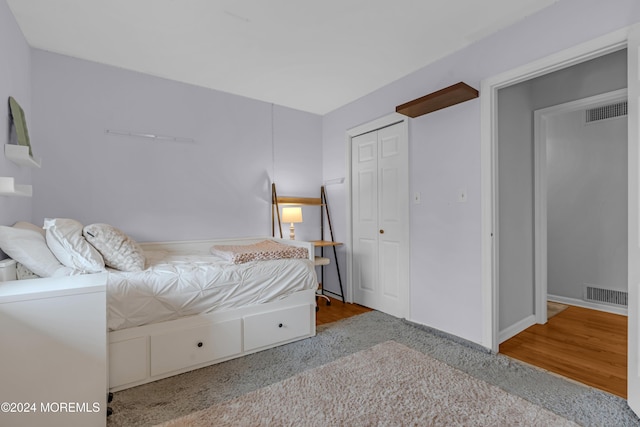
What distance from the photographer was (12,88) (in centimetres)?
203

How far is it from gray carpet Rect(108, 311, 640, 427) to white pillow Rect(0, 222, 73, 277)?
0.79 m

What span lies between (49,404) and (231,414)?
0.77m

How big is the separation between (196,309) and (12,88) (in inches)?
72.7

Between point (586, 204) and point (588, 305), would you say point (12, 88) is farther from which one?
point (588, 305)

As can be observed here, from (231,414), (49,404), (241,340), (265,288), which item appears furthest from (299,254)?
(49,404)

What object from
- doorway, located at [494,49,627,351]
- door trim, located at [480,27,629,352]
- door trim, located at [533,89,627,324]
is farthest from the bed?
door trim, located at [533,89,627,324]

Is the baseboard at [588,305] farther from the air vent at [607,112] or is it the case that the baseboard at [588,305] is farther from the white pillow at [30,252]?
the white pillow at [30,252]

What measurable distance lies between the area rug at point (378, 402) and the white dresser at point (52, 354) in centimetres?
43

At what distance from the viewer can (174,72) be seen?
2.87m

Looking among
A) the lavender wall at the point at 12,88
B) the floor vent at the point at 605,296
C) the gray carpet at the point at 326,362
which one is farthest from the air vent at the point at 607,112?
the lavender wall at the point at 12,88

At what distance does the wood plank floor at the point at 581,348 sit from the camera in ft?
6.47

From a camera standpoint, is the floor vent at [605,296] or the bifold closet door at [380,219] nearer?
the bifold closet door at [380,219]

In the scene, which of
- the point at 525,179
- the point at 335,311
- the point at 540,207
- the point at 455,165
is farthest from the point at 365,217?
the point at 540,207

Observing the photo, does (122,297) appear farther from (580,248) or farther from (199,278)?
(580,248)
